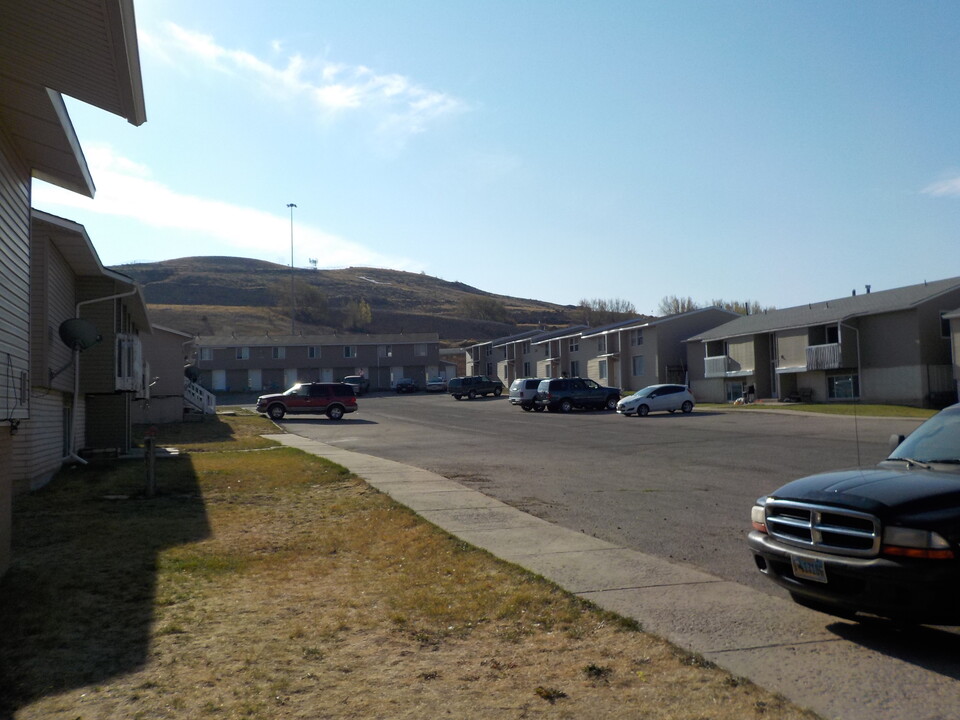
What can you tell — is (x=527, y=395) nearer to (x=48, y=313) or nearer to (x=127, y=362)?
(x=127, y=362)

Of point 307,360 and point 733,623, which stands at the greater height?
point 307,360

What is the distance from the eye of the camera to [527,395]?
150 feet

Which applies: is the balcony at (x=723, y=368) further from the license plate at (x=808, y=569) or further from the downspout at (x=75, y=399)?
the license plate at (x=808, y=569)

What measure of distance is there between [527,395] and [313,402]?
11.9 m

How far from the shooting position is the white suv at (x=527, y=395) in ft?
149

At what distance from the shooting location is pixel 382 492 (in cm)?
1373

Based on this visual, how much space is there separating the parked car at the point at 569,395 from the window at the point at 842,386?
11.6 metres

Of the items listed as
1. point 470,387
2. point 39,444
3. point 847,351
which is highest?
point 847,351

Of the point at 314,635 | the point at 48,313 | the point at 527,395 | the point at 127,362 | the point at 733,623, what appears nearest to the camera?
the point at 733,623

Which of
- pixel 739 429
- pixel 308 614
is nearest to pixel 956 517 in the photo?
pixel 308 614

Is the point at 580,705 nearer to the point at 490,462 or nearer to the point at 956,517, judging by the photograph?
the point at 956,517

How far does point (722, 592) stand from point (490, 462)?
1248 centimetres

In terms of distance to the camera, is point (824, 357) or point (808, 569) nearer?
point (808, 569)

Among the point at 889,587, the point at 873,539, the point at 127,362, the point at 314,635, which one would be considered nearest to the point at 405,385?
the point at 127,362
